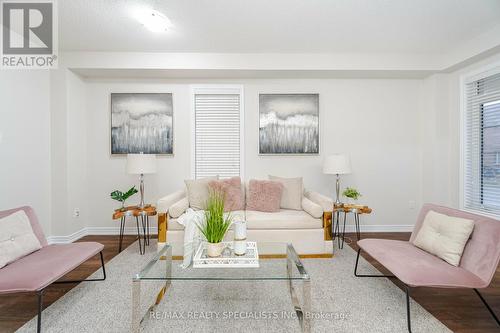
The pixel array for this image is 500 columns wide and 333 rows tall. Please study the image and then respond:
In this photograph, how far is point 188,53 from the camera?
11.3 ft

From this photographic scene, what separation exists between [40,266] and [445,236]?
3.16 meters

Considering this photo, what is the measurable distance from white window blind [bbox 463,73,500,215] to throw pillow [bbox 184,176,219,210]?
3.79 meters

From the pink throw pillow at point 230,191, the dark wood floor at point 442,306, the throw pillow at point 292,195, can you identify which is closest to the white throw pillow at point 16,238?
the dark wood floor at point 442,306

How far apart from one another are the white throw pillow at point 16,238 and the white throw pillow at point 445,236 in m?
3.35

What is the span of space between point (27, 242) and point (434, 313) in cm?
336

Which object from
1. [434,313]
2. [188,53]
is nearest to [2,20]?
[188,53]

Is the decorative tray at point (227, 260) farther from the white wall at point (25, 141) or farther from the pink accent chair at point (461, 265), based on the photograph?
the white wall at point (25, 141)

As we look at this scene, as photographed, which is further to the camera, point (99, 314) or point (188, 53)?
point (188, 53)

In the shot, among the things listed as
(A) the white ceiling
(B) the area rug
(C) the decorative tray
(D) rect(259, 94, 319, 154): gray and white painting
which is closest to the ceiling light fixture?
(A) the white ceiling

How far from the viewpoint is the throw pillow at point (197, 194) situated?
125 inches

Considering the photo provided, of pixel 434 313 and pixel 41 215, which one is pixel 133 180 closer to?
pixel 41 215

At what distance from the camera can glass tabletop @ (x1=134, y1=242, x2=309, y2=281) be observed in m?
1.67

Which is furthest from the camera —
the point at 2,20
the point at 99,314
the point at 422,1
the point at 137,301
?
the point at 2,20

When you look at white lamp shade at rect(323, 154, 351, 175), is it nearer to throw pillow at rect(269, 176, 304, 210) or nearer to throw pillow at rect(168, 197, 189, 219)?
throw pillow at rect(269, 176, 304, 210)
